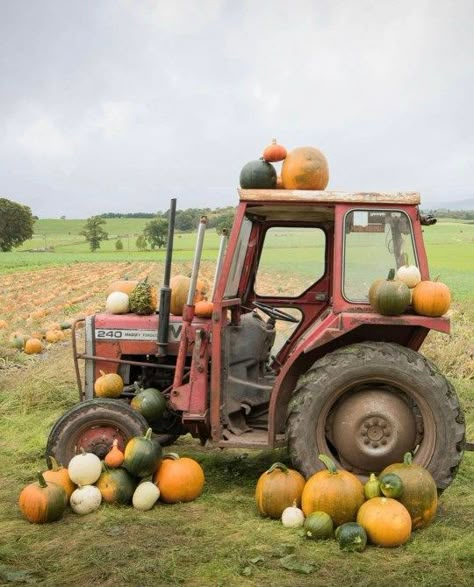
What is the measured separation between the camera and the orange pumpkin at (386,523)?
14.1ft

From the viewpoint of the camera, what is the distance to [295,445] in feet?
16.4

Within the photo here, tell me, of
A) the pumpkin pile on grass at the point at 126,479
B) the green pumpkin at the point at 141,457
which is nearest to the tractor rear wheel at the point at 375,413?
the pumpkin pile on grass at the point at 126,479

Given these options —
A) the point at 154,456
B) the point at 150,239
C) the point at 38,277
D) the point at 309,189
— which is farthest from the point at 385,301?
the point at 150,239

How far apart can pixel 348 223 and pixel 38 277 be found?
31286 mm

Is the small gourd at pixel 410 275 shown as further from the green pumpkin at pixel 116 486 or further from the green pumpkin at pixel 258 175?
the green pumpkin at pixel 116 486

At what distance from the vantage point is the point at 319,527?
442cm

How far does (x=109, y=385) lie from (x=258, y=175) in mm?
2144

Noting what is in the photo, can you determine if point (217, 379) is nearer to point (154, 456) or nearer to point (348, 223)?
point (154, 456)

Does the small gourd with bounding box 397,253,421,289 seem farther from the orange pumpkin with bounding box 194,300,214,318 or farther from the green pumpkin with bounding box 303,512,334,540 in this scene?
the green pumpkin with bounding box 303,512,334,540

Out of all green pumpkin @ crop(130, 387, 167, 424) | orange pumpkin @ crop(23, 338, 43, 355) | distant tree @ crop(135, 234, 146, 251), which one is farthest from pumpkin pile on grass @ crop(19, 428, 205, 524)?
distant tree @ crop(135, 234, 146, 251)

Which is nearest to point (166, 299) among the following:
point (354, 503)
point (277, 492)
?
point (277, 492)

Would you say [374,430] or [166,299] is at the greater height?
[166,299]

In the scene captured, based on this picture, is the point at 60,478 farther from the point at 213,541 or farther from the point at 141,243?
the point at 141,243

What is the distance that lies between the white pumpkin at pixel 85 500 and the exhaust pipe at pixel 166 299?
134 cm
